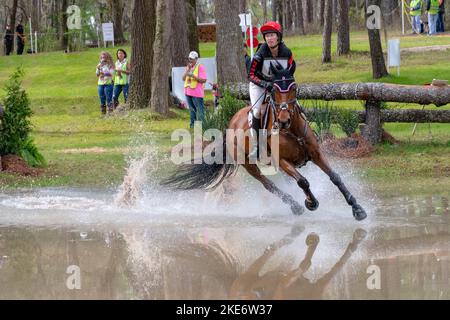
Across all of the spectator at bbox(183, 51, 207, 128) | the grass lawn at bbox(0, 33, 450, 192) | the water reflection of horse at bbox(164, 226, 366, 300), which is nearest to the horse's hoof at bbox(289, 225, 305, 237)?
the water reflection of horse at bbox(164, 226, 366, 300)

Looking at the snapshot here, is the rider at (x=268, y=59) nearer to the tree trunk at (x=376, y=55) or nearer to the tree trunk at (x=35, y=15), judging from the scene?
the tree trunk at (x=376, y=55)

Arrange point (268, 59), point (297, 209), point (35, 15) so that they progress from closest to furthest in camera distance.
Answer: point (268, 59)
point (297, 209)
point (35, 15)

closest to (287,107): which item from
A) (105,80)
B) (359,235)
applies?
(359,235)

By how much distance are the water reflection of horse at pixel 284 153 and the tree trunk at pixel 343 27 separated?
847 inches

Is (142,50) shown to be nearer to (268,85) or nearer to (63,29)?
(268,85)

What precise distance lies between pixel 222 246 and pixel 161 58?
48.1ft

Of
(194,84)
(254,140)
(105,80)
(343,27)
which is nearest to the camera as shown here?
(254,140)

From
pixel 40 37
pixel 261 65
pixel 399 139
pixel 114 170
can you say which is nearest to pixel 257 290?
pixel 261 65

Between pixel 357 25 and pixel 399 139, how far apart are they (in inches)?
1426

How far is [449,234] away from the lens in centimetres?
1045

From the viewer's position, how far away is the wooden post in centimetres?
1673

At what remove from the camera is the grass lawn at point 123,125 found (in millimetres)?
15656

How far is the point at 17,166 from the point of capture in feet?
52.7

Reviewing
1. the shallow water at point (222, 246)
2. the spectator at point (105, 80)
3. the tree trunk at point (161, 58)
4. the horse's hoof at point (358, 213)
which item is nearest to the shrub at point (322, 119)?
the shallow water at point (222, 246)
